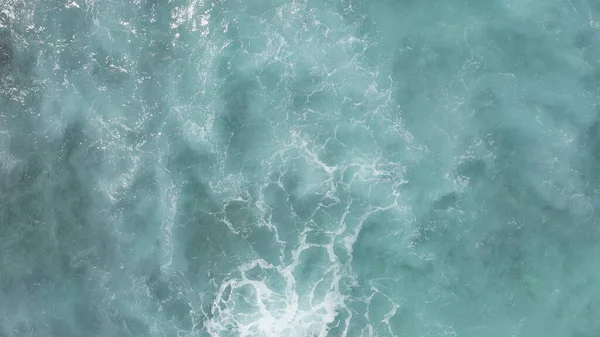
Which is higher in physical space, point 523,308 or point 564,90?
point 564,90

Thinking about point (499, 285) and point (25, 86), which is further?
point (25, 86)

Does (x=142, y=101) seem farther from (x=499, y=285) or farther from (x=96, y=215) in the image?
(x=499, y=285)

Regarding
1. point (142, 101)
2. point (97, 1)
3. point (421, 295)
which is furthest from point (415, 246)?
point (97, 1)

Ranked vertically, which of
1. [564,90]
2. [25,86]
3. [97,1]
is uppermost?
[97,1]

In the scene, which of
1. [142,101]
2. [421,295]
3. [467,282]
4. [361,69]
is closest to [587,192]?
[467,282]

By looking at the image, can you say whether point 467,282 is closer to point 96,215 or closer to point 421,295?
point 421,295

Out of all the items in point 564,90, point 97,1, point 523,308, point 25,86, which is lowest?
point 523,308
